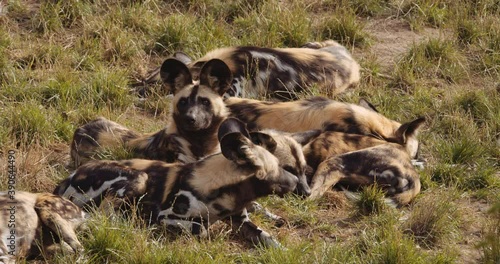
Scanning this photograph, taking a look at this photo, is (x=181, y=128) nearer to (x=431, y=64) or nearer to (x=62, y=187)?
(x=62, y=187)

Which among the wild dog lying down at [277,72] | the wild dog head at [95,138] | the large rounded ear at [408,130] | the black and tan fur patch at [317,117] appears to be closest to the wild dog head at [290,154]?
the black and tan fur patch at [317,117]

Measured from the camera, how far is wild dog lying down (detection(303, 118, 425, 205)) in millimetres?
5223

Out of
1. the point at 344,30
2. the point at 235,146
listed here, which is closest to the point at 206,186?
the point at 235,146

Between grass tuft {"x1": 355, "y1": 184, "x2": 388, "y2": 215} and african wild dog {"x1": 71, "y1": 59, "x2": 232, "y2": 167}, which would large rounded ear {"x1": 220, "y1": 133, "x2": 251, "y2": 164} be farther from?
african wild dog {"x1": 71, "y1": 59, "x2": 232, "y2": 167}

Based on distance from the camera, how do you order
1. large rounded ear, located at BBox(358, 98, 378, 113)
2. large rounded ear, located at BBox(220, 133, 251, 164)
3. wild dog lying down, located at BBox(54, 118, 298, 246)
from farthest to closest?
large rounded ear, located at BBox(358, 98, 378, 113) < wild dog lying down, located at BBox(54, 118, 298, 246) < large rounded ear, located at BBox(220, 133, 251, 164)

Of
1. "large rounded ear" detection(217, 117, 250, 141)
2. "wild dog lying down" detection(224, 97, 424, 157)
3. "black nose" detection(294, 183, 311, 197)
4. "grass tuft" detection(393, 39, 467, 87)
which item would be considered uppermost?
"large rounded ear" detection(217, 117, 250, 141)

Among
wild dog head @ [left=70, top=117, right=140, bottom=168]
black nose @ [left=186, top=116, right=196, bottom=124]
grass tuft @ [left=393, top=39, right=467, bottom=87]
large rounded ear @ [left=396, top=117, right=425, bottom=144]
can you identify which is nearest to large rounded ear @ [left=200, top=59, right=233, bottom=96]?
black nose @ [left=186, top=116, right=196, bottom=124]

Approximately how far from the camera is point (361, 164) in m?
5.32

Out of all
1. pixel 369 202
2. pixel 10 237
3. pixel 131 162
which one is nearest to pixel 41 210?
pixel 10 237

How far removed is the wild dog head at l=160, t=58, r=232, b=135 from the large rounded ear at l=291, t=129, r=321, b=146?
0.55 meters

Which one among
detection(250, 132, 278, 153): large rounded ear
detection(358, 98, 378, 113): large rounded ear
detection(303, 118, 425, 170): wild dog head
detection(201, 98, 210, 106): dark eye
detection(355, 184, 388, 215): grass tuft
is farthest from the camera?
detection(358, 98, 378, 113): large rounded ear

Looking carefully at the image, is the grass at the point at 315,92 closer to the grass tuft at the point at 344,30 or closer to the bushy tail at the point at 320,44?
the grass tuft at the point at 344,30

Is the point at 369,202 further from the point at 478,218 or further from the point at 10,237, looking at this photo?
the point at 10,237

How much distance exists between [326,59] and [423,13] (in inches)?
47.8
